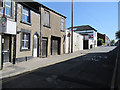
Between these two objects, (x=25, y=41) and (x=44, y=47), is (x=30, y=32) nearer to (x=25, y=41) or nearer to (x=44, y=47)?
(x=25, y=41)

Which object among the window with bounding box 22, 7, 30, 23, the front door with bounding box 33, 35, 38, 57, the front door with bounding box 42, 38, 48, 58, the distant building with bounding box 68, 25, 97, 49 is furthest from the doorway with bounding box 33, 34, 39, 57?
the distant building with bounding box 68, 25, 97, 49

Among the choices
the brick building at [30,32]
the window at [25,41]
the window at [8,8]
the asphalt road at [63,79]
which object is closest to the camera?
the asphalt road at [63,79]

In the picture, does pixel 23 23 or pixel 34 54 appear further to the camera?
pixel 34 54

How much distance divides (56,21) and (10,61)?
9943 mm

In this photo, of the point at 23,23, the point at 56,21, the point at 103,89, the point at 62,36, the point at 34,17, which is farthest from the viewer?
the point at 62,36

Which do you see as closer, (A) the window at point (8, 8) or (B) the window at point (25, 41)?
(A) the window at point (8, 8)

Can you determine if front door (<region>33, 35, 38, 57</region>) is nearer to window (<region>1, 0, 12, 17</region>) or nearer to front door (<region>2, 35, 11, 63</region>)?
→ front door (<region>2, 35, 11, 63</region>)

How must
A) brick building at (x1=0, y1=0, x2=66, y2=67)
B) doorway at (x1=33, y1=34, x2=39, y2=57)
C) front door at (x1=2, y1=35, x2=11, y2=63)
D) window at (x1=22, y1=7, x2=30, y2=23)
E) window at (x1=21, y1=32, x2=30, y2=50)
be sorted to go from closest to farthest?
front door at (x1=2, y1=35, x2=11, y2=63) < brick building at (x1=0, y1=0, x2=66, y2=67) < window at (x1=21, y1=32, x2=30, y2=50) < window at (x1=22, y1=7, x2=30, y2=23) < doorway at (x1=33, y1=34, x2=39, y2=57)

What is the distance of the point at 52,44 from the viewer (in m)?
15.6

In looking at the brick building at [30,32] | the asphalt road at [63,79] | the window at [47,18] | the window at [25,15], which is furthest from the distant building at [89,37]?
the asphalt road at [63,79]

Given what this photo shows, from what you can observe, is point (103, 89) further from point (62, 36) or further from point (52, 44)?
point (62, 36)

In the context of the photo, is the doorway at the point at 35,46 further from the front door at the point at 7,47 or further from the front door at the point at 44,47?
the front door at the point at 7,47

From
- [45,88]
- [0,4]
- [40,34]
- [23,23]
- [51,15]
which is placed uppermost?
[51,15]

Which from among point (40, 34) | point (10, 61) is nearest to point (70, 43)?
point (40, 34)
